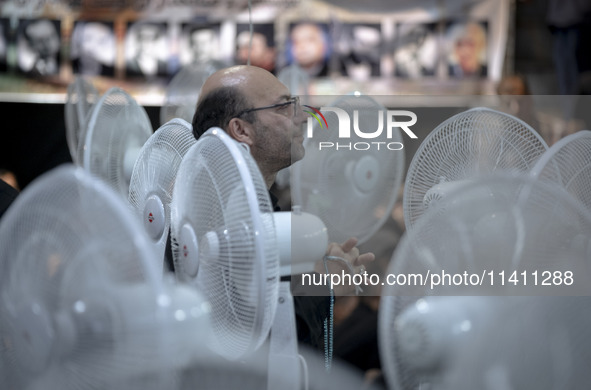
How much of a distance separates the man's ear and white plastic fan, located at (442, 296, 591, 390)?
103cm

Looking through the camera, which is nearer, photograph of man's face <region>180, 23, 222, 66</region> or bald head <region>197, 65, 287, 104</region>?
bald head <region>197, 65, 287, 104</region>

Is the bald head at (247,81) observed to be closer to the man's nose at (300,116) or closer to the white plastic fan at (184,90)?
the man's nose at (300,116)

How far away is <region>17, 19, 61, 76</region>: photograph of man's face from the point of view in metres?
5.03

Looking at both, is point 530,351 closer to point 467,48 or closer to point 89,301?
point 89,301

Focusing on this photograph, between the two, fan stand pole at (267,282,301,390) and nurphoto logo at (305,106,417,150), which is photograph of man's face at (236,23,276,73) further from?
fan stand pole at (267,282,301,390)

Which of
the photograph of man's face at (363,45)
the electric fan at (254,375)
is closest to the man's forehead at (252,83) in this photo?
the electric fan at (254,375)

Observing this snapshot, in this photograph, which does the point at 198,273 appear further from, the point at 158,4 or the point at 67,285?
the point at 158,4

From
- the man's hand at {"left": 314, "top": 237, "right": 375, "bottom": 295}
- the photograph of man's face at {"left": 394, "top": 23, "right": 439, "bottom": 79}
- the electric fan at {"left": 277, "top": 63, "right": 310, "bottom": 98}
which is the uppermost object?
Result: the photograph of man's face at {"left": 394, "top": 23, "right": 439, "bottom": 79}

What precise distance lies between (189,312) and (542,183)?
70 cm

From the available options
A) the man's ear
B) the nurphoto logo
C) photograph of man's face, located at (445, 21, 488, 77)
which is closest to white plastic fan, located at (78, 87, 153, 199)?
the man's ear

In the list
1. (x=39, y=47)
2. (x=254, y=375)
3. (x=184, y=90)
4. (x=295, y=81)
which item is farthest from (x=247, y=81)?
(x=39, y=47)

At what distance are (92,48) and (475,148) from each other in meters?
4.00

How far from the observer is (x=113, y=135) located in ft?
8.39

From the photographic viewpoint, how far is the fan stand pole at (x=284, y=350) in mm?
1600
